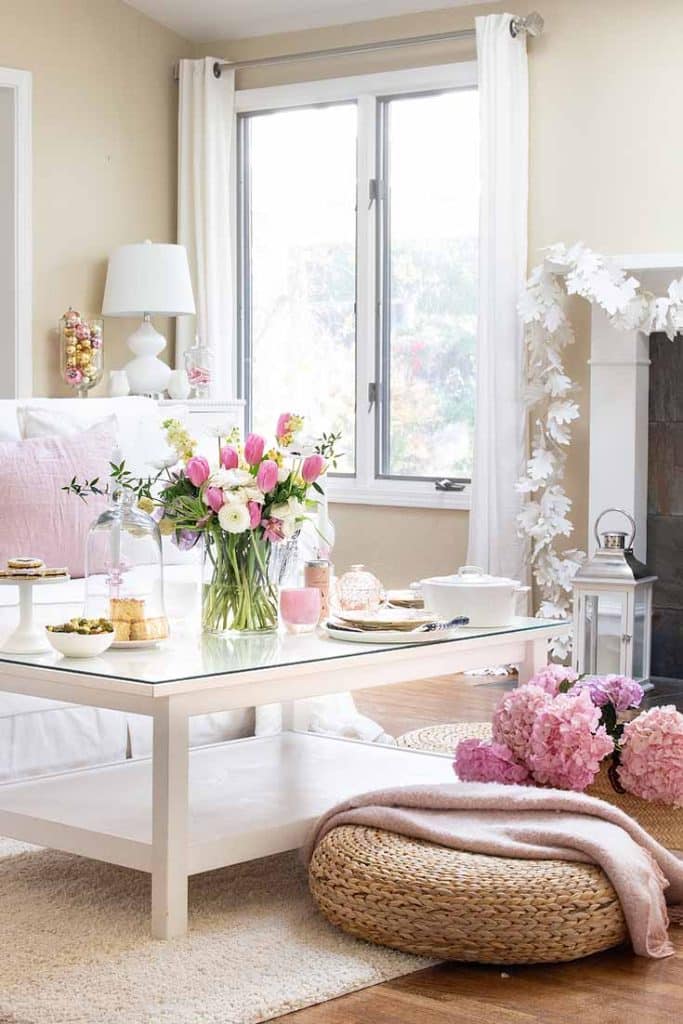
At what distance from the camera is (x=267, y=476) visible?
10.4 feet

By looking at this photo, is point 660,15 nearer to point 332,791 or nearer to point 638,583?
point 638,583

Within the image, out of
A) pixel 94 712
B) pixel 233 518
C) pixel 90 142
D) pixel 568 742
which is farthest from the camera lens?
pixel 90 142

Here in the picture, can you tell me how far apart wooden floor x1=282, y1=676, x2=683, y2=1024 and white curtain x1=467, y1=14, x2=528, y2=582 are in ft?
10.9

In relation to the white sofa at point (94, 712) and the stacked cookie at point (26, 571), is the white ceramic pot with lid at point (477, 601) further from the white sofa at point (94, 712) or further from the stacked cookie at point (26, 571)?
the stacked cookie at point (26, 571)

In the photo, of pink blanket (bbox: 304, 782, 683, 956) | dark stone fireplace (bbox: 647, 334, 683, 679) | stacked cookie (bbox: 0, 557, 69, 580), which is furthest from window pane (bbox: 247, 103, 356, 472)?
pink blanket (bbox: 304, 782, 683, 956)

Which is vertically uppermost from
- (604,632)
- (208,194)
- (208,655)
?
(208,194)

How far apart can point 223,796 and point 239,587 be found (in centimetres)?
44

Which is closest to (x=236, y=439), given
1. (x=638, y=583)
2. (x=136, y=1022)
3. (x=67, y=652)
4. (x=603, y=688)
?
(x=67, y=652)

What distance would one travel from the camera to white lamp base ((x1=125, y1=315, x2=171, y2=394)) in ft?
20.8

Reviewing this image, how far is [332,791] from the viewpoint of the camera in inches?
125

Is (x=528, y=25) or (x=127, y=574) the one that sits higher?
(x=528, y=25)

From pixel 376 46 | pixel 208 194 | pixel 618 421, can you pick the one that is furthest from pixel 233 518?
pixel 208 194

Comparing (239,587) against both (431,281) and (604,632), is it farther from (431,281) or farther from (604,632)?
(431,281)

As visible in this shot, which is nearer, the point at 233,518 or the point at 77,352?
the point at 233,518
